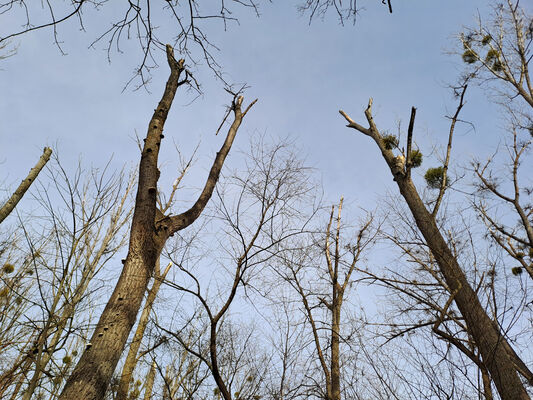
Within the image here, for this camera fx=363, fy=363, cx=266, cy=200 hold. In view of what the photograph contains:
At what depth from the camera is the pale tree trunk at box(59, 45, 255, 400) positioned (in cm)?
260

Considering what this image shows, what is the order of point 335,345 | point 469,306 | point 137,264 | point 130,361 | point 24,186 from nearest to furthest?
1. point 137,264
2. point 469,306
3. point 24,186
4. point 335,345
5. point 130,361

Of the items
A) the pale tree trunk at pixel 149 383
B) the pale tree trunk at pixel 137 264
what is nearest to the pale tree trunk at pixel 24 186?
the pale tree trunk at pixel 137 264

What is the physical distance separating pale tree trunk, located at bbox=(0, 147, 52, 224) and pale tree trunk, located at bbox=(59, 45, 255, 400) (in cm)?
182

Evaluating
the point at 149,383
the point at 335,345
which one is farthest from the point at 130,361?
the point at 335,345

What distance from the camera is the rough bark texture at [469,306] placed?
3391 millimetres

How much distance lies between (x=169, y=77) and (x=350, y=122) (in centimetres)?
393

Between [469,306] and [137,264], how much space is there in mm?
3366

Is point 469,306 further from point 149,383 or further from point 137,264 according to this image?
point 149,383

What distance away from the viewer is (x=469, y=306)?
379cm

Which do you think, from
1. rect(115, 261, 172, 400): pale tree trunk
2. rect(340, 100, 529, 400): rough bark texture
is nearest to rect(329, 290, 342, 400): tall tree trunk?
rect(340, 100, 529, 400): rough bark texture

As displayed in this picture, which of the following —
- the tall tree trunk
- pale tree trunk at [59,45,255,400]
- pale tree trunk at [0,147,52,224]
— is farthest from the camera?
the tall tree trunk

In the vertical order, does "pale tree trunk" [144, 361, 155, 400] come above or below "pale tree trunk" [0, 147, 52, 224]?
below

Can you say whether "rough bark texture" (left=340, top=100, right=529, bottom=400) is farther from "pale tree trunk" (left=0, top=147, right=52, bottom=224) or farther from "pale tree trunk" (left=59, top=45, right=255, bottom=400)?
"pale tree trunk" (left=0, top=147, right=52, bottom=224)

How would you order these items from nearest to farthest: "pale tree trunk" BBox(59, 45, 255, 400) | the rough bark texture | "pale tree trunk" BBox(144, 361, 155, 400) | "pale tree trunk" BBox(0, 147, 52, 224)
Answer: "pale tree trunk" BBox(59, 45, 255, 400) < the rough bark texture < "pale tree trunk" BBox(0, 147, 52, 224) < "pale tree trunk" BBox(144, 361, 155, 400)
